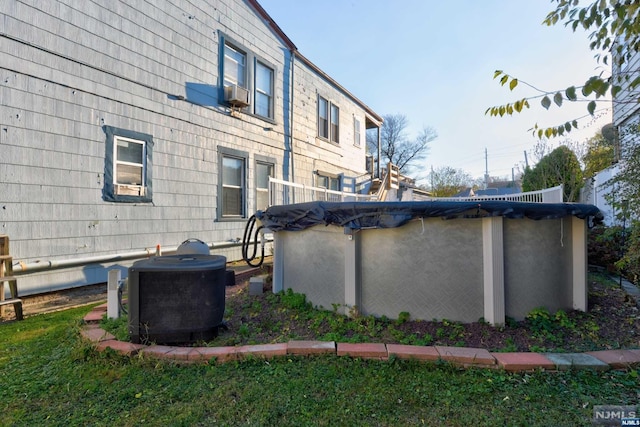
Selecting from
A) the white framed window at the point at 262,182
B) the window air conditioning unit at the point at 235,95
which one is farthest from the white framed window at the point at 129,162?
the white framed window at the point at 262,182

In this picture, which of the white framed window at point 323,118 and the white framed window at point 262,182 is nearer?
the white framed window at point 262,182

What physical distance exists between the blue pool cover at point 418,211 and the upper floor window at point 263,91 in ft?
18.8

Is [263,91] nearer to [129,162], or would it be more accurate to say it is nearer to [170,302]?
[129,162]

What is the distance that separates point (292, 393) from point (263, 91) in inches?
311

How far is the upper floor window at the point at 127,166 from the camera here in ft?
17.6

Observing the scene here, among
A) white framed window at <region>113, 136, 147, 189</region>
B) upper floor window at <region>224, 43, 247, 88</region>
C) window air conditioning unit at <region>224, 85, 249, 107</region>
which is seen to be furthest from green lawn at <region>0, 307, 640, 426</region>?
upper floor window at <region>224, 43, 247, 88</region>

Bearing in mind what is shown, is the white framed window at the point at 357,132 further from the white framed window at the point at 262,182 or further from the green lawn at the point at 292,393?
the green lawn at the point at 292,393

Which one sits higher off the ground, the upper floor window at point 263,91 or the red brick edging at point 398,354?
the upper floor window at point 263,91

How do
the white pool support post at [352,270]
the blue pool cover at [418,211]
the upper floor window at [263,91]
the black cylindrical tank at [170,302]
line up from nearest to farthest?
1. the black cylindrical tank at [170,302]
2. the blue pool cover at [418,211]
3. the white pool support post at [352,270]
4. the upper floor window at [263,91]

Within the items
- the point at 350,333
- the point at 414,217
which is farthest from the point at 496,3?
the point at 350,333

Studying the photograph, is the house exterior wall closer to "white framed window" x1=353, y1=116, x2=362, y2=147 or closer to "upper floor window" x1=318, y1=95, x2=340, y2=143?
"upper floor window" x1=318, y1=95, x2=340, y2=143

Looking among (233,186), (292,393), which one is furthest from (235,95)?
(292,393)

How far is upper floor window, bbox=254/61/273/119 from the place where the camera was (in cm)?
847

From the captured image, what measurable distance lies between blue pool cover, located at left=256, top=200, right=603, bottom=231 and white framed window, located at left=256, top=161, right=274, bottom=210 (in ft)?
16.3
